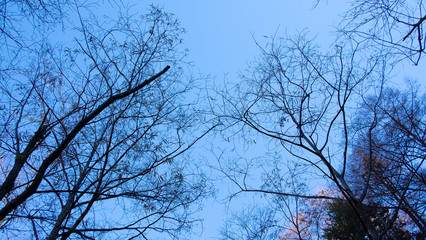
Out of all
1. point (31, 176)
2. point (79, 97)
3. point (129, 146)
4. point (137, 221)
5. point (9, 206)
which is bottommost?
point (9, 206)

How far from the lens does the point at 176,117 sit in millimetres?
4934

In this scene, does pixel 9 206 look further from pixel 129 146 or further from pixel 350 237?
pixel 350 237

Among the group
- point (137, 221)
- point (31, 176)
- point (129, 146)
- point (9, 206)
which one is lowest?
point (9, 206)

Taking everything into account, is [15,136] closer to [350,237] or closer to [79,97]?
[79,97]

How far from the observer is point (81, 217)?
13.8ft

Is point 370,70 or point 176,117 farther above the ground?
point 176,117

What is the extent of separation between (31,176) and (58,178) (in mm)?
451

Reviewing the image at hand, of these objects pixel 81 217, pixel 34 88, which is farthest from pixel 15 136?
pixel 81 217

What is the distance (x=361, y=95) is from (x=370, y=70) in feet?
1.56

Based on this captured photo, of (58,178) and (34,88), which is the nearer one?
(34,88)

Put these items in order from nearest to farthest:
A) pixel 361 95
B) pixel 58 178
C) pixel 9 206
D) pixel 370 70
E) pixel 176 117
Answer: pixel 9 206, pixel 370 70, pixel 361 95, pixel 58 178, pixel 176 117

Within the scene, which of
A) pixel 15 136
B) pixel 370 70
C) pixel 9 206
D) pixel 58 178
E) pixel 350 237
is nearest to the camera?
pixel 9 206

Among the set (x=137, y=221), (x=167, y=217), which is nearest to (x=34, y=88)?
(x=137, y=221)

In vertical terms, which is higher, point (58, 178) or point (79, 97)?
point (79, 97)
